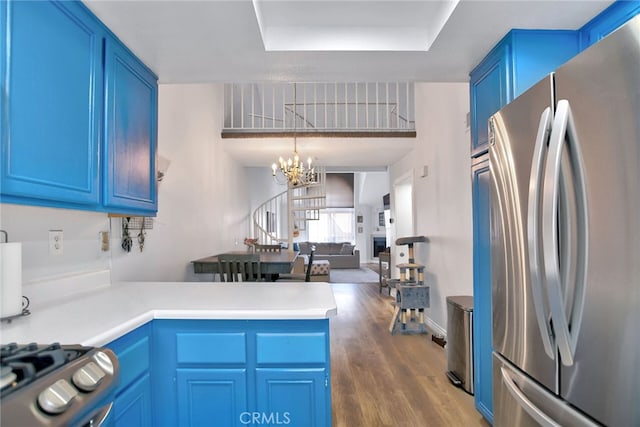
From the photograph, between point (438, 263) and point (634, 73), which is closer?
point (634, 73)

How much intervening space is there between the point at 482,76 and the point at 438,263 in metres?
2.29

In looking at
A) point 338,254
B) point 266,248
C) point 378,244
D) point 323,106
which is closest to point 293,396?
point 266,248

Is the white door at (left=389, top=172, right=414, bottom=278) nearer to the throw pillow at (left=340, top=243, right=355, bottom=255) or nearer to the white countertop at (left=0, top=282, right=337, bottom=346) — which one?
the white countertop at (left=0, top=282, right=337, bottom=346)

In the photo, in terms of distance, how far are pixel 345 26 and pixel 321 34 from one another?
5.2 inches

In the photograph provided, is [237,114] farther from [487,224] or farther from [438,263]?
[487,224]

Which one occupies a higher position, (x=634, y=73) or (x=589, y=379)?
(x=634, y=73)

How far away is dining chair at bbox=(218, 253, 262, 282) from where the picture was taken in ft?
9.68

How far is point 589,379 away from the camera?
0.85 meters

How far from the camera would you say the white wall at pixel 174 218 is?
4.97 feet

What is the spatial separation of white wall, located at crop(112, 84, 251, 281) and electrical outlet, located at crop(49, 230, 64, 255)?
1.34 ft

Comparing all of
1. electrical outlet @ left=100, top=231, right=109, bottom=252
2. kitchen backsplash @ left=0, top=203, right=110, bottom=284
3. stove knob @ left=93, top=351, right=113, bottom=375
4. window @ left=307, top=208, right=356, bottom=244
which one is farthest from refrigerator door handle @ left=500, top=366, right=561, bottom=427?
window @ left=307, top=208, right=356, bottom=244

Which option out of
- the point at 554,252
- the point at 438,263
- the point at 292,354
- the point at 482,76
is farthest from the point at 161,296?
the point at 438,263

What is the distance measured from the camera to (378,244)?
39.0ft

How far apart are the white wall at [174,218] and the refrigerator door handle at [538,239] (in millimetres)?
2035
